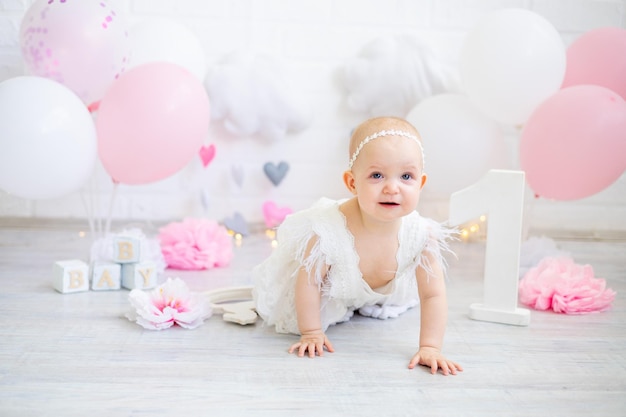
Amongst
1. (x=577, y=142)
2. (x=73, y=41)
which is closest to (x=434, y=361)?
(x=577, y=142)

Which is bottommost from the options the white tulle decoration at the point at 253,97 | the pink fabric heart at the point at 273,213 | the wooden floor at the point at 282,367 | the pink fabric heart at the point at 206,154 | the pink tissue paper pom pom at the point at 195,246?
the wooden floor at the point at 282,367

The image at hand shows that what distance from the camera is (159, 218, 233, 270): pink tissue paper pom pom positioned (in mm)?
2461

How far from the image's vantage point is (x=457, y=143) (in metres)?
2.61

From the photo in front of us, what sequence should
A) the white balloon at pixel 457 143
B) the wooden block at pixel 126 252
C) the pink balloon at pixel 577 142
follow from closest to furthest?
the wooden block at pixel 126 252 → the pink balloon at pixel 577 142 → the white balloon at pixel 457 143

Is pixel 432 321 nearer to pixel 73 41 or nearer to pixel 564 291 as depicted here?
pixel 564 291

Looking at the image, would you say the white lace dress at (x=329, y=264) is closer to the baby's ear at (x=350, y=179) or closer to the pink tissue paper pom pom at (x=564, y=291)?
the baby's ear at (x=350, y=179)

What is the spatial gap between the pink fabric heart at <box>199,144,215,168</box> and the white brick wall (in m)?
0.06

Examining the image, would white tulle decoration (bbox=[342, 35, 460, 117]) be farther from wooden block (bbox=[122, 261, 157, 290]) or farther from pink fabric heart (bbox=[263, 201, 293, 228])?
wooden block (bbox=[122, 261, 157, 290])

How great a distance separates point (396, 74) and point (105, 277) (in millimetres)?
1492

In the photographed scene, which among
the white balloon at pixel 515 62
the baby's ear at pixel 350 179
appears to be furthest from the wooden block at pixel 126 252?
the white balloon at pixel 515 62

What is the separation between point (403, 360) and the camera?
5.35 ft

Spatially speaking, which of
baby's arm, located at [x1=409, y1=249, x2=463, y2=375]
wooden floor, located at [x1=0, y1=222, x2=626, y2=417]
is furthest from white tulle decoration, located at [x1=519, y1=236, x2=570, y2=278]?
baby's arm, located at [x1=409, y1=249, x2=463, y2=375]

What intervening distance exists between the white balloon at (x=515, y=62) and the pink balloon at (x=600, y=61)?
0.50 ft

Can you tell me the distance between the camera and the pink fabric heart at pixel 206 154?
3.06 meters
